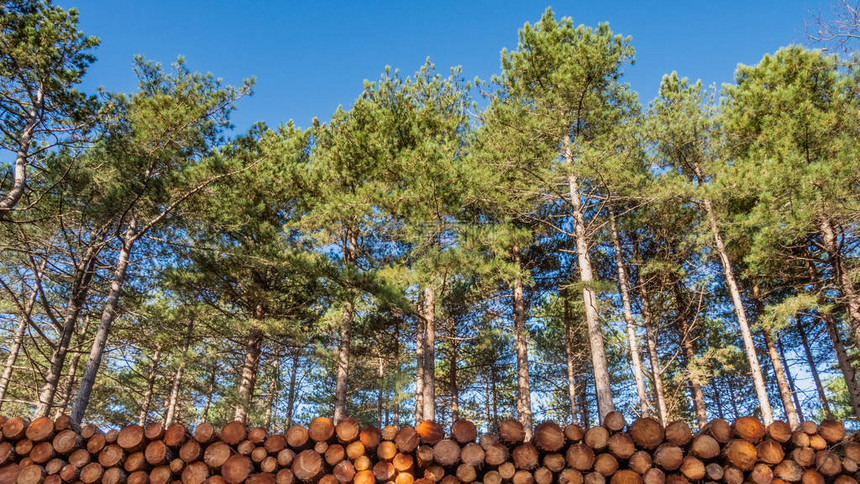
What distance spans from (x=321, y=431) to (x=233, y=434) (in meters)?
0.85

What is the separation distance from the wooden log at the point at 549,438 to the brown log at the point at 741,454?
1365 mm

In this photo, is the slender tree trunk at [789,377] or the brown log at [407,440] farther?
the slender tree trunk at [789,377]

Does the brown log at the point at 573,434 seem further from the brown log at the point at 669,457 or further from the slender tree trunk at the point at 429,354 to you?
the slender tree trunk at the point at 429,354

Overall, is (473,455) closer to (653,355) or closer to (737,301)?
(737,301)

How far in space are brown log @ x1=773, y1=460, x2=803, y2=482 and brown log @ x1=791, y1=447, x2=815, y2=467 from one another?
0.15 ft

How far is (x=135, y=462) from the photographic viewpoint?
376cm

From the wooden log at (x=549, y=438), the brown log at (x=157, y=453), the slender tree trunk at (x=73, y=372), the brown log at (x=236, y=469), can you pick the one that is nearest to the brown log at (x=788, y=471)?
the wooden log at (x=549, y=438)

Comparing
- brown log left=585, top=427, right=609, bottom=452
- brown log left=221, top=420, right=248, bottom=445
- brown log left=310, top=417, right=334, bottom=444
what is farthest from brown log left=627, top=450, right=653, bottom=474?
brown log left=221, top=420, right=248, bottom=445

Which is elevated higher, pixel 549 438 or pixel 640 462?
pixel 549 438

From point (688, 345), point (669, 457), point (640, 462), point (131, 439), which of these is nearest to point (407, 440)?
point (640, 462)

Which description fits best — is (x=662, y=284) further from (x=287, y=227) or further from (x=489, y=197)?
(x=287, y=227)

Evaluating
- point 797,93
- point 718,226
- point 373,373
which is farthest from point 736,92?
point 373,373

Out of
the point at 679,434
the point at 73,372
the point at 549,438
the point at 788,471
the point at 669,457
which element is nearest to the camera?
the point at 788,471

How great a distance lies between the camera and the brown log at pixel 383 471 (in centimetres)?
366
